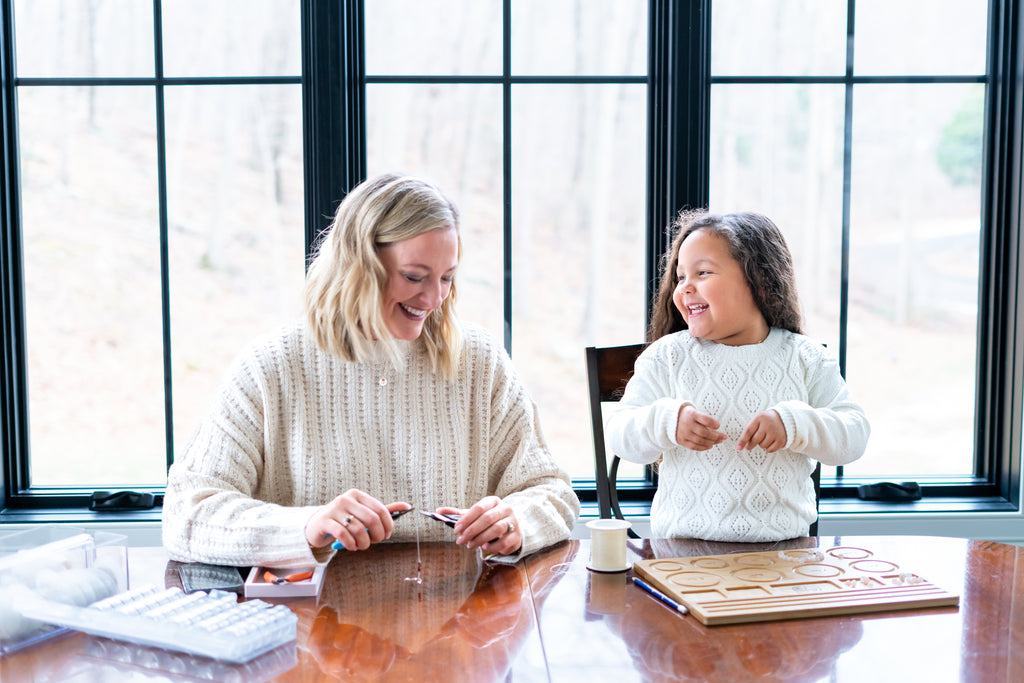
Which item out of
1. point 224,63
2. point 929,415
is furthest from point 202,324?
point 929,415

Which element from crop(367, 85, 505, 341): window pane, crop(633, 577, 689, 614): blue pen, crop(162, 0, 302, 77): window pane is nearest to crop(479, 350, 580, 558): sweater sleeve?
crop(633, 577, 689, 614): blue pen

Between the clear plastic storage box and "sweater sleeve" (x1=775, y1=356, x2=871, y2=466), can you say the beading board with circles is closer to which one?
"sweater sleeve" (x1=775, y1=356, x2=871, y2=466)

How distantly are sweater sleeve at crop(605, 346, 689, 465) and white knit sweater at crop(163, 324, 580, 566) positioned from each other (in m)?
0.14

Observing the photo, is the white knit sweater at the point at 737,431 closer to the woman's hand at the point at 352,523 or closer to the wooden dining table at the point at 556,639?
the wooden dining table at the point at 556,639

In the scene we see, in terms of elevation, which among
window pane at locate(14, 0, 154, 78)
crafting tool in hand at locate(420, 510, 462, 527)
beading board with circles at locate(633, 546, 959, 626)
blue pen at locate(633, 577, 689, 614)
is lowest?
blue pen at locate(633, 577, 689, 614)

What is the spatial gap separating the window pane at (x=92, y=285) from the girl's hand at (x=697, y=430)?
1.65 metres

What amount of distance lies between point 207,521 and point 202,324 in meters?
1.26

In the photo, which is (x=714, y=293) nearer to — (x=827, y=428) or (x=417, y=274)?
(x=827, y=428)

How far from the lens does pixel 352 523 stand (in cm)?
129

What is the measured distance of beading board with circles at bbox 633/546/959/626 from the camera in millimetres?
1146

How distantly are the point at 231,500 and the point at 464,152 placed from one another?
1.38 meters

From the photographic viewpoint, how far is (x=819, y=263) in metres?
2.58

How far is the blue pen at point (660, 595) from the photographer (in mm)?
1164

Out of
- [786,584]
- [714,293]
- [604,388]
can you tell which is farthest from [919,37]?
[786,584]
